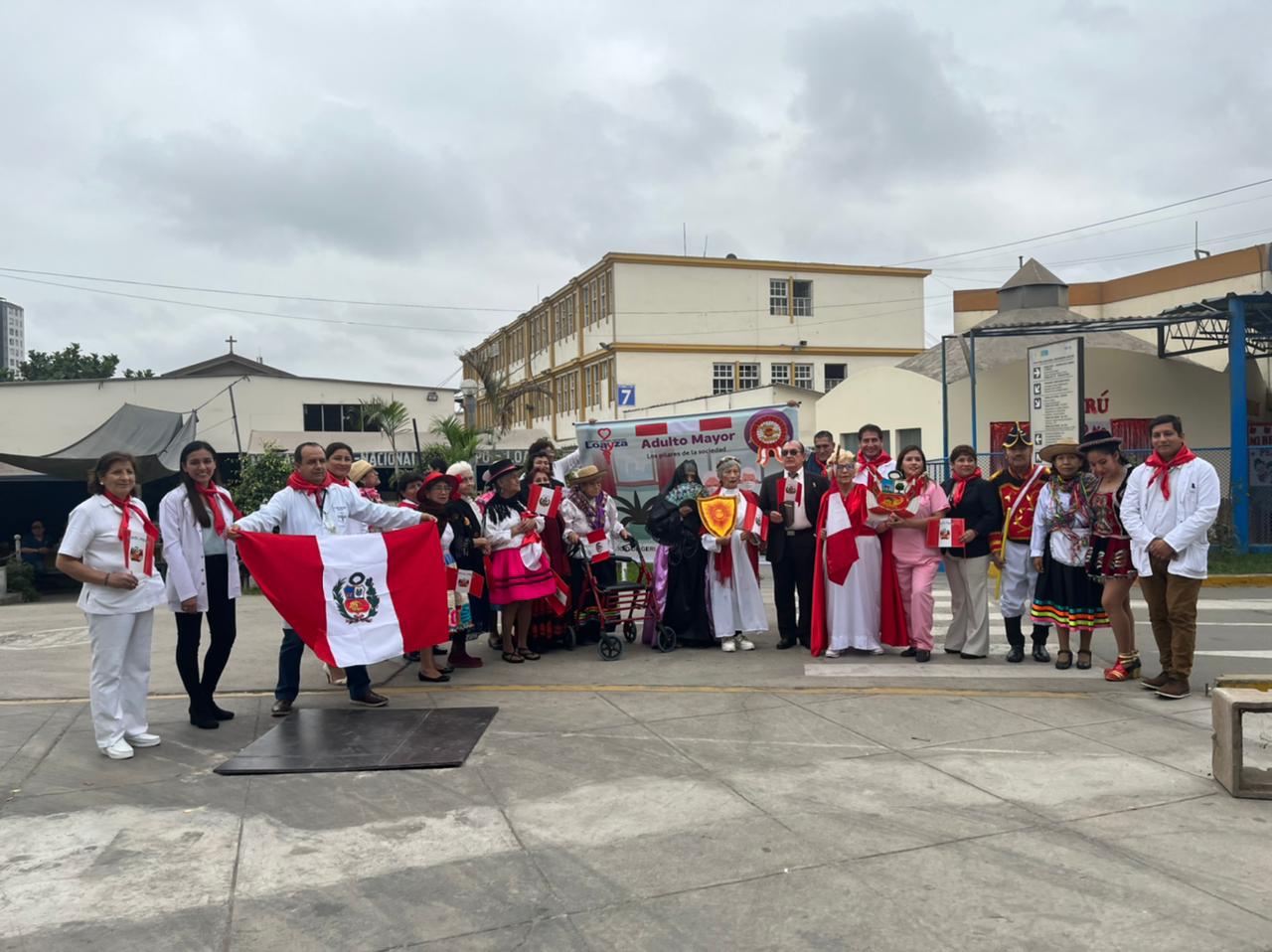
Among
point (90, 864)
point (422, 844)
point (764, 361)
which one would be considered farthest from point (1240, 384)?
point (764, 361)

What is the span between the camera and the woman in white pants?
19.7ft

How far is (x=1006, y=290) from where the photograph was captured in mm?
34562

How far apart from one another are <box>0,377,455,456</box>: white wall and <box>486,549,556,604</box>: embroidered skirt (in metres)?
24.9

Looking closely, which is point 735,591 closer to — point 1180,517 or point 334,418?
point 1180,517

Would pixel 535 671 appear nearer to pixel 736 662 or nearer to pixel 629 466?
pixel 736 662

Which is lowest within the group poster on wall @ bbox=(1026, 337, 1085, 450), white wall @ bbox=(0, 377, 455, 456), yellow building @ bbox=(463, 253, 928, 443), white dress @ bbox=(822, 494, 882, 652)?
white dress @ bbox=(822, 494, 882, 652)

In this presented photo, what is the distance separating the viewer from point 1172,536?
276 inches

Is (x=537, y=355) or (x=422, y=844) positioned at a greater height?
(x=537, y=355)

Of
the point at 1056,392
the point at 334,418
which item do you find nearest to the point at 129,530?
the point at 1056,392

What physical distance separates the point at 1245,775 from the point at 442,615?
512 centimetres

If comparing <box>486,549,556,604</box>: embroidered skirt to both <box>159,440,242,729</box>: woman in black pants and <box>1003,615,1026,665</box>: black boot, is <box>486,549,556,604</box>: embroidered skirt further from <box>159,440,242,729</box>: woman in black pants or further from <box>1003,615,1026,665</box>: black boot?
<box>1003,615,1026,665</box>: black boot

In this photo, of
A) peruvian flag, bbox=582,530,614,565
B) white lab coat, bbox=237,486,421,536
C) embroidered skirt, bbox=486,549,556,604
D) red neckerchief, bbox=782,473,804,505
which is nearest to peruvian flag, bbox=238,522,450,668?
white lab coat, bbox=237,486,421,536

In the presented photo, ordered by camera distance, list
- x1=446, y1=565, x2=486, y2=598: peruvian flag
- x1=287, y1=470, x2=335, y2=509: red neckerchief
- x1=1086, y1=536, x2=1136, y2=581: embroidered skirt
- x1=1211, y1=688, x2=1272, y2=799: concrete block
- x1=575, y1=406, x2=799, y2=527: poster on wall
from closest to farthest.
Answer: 1. x1=1211, y1=688, x2=1272, y2=799: concrete block
2. x1=287, y1=470, x2=335, y2=509: red neckerchief
3. x1=1086, y1=536, x2=1136, y2=581: embroidered skirt
4. x1=446, y1=565, x2=486, y2=598: peruvian flag
5. x1=575, y1=406, x2=799, y2=527: poster on wall

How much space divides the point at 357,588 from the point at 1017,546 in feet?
17.6
